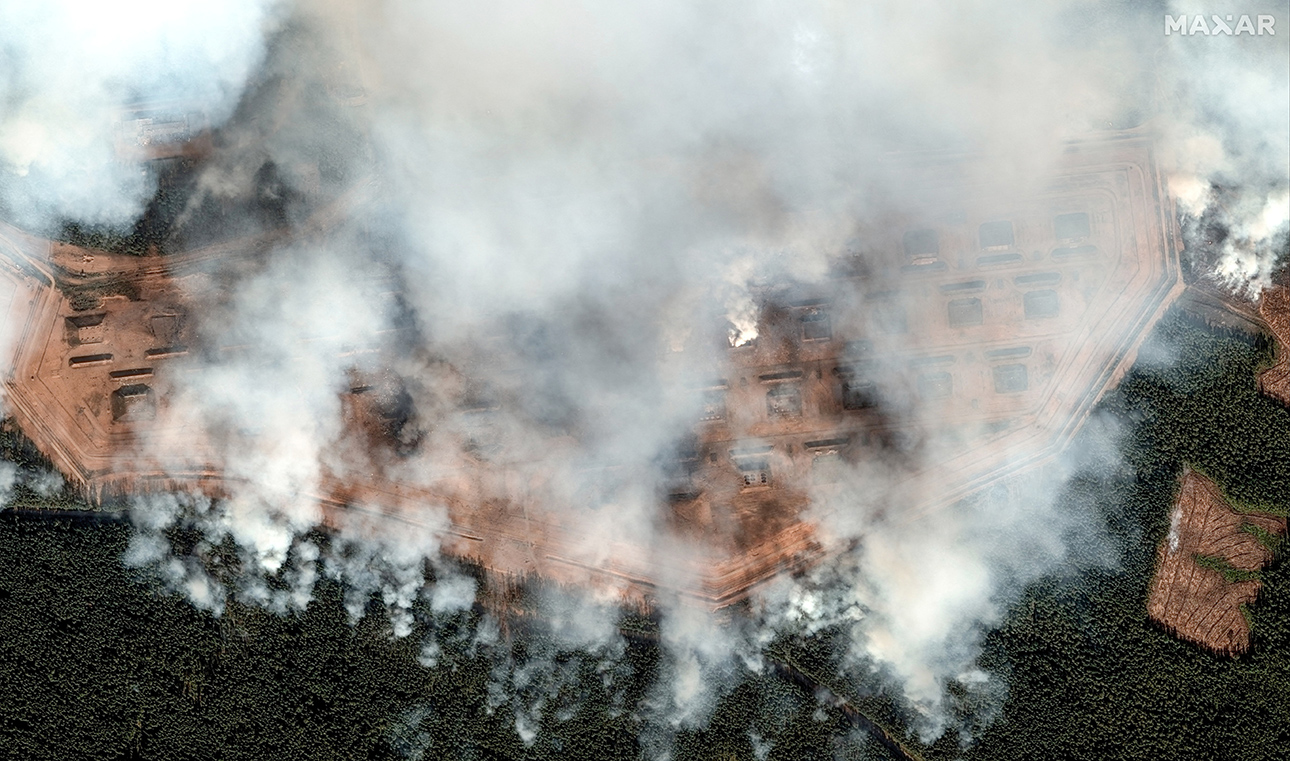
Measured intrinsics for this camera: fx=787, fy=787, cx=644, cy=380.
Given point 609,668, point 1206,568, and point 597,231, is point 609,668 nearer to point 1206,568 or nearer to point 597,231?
point 597,231

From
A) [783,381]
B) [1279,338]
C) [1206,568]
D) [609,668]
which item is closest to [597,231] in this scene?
[783,381]

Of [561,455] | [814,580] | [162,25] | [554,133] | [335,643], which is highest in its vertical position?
[162,25]

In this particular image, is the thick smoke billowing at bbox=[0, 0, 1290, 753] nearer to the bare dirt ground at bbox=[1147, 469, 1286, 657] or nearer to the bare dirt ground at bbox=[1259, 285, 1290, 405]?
the bare dirt ground at bbox=[1259, 285, 1290, 405]

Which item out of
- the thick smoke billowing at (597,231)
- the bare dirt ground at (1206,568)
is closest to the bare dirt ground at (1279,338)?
the thick smoke billowing at (597,231)

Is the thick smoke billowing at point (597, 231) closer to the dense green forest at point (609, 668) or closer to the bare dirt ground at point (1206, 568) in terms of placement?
the dense green forest at point (609, 668)

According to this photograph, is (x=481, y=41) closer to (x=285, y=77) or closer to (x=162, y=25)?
(x=285, y=77)

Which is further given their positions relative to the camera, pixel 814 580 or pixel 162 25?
pixel 814 580

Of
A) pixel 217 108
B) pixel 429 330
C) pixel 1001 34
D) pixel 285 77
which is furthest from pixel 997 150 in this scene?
pixel 217 108
